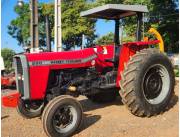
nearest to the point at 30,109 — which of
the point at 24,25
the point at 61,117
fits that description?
the point at 61,117

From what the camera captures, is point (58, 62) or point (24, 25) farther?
point (24, 25)

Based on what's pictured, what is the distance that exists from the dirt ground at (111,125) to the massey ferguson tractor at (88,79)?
0.23 metres

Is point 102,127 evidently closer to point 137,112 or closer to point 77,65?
point 137,112

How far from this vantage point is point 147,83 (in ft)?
26.9

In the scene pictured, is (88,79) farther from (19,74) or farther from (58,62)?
(19,74)

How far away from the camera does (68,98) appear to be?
695 centimetres

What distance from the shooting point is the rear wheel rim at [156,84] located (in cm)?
817

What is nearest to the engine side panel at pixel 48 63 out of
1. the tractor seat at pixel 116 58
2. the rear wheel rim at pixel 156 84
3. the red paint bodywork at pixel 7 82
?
the tractor seat at pixel 116 58

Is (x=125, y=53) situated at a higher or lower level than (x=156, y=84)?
higher

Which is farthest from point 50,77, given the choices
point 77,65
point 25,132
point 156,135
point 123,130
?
point 156,135

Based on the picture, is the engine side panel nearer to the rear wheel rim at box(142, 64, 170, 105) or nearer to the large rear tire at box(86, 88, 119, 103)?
the rear wheel rim at box(142, 64, 170, 105)

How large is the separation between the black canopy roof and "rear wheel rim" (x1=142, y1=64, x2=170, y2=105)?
1.35 metres

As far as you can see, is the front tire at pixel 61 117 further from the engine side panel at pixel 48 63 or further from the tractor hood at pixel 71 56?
the tractor hood at pixel 71 56

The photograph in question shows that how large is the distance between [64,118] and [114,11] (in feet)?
10.6
